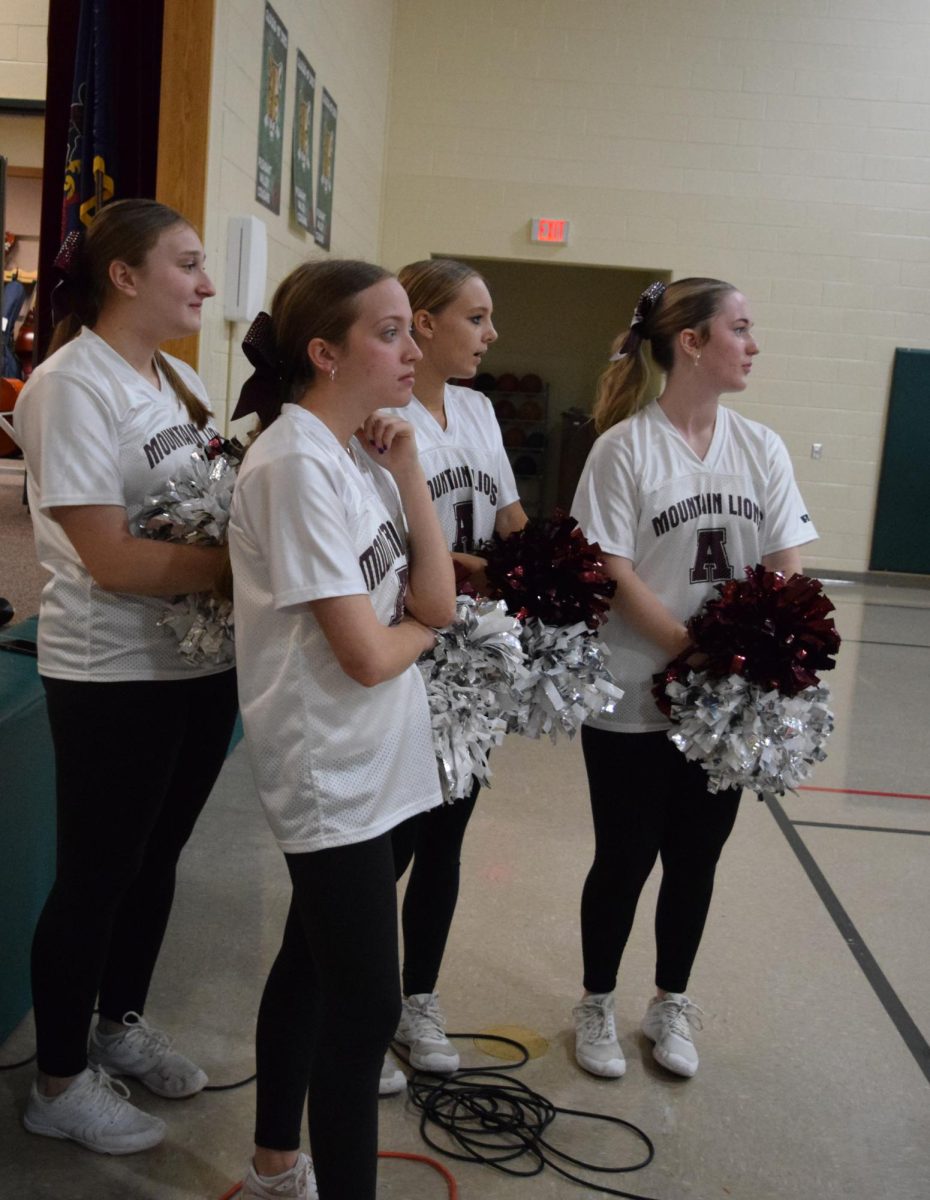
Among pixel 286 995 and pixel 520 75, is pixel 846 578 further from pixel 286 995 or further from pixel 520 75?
pixel 286 995

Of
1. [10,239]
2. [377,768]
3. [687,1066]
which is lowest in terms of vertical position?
[687,1066]

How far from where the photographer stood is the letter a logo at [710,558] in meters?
2.25

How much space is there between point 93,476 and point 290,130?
409cm

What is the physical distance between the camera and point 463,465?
2201mm

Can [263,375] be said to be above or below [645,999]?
above

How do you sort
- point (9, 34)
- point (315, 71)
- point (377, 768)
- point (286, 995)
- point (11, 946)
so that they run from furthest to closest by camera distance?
point (9, 34) < point (315, 71) < point (11, 946) < point (286, 995) < point (377, 768)

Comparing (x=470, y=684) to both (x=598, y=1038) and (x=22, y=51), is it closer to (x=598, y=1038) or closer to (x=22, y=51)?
(x=598, y=1038)

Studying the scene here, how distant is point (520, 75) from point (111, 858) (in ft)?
27.6

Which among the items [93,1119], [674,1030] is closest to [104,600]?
[93,1119]

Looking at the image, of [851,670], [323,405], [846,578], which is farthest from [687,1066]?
[846,578]

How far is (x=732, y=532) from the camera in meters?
2.26

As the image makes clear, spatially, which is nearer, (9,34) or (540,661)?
(540,661)

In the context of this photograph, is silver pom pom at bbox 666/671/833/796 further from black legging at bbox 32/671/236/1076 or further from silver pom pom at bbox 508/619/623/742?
black legging at bbox 32/671/236/1076

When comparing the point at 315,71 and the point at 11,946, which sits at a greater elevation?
the point at 315,71
